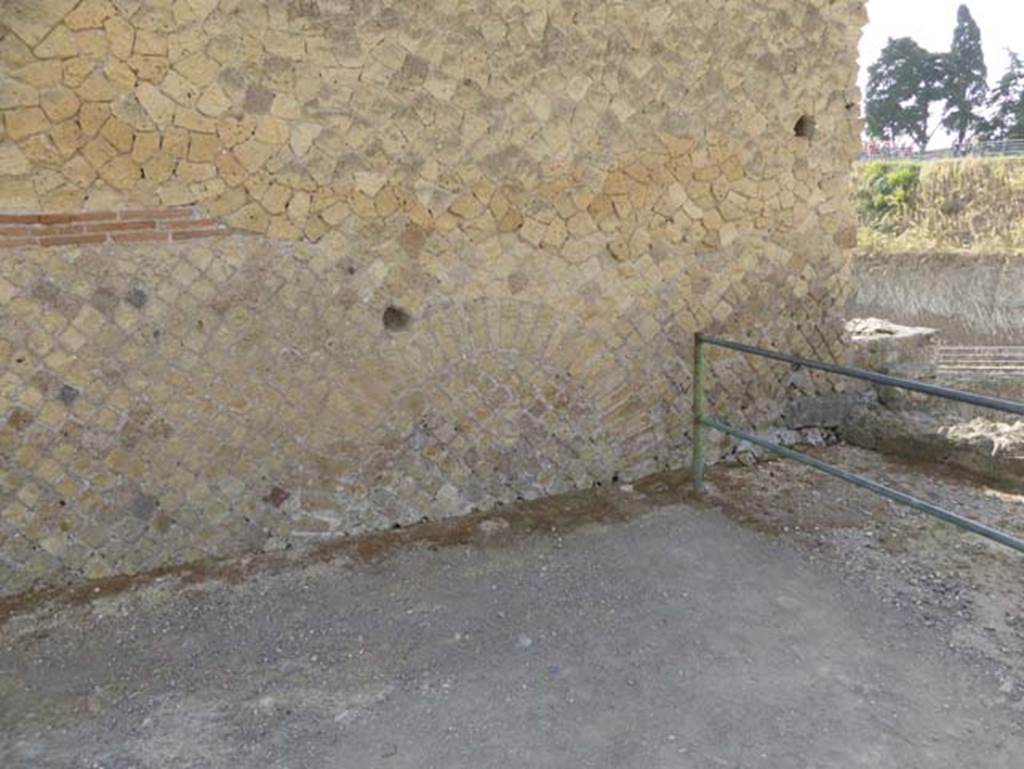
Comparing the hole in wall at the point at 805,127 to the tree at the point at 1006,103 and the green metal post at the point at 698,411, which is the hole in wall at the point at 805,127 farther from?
the tree at the point at 1006,103

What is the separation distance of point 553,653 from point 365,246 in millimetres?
1935

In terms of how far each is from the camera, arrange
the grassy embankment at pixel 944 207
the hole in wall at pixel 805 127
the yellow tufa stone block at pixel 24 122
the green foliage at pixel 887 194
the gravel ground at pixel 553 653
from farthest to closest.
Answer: the green foliage at pixel 887 194
the grassy embankment at pixel 944 207
the hole in wall at pixel 805 127
the yellow tufa stone block at pixel 24 122
the gravel ground at pixel 553 653

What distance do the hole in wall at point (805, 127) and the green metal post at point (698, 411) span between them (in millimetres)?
1464

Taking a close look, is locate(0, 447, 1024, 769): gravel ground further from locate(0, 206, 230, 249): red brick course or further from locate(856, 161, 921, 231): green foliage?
locate(856, 161, 921, 231): green foliage

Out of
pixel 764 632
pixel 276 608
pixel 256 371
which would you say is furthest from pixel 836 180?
pixel 276 608

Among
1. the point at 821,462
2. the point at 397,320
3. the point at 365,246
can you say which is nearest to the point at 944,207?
the point at 821,462

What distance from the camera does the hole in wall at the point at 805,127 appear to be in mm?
4473

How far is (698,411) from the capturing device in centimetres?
405

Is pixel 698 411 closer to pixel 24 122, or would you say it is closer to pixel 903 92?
pixel 24 122

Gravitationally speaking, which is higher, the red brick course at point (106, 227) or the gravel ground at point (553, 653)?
the red brick course at point (106, 227)

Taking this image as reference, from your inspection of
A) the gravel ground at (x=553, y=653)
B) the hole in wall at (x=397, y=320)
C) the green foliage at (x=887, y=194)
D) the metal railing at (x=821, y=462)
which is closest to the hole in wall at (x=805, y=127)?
the metal railing at (x=821, y=462)

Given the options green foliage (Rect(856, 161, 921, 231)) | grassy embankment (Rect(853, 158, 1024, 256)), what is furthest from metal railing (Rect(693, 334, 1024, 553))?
green foliage (Rect(856, 161, 921, 231))

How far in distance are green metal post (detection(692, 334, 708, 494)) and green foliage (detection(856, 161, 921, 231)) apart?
21636 millimetres

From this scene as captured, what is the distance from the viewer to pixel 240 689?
2.56 m
